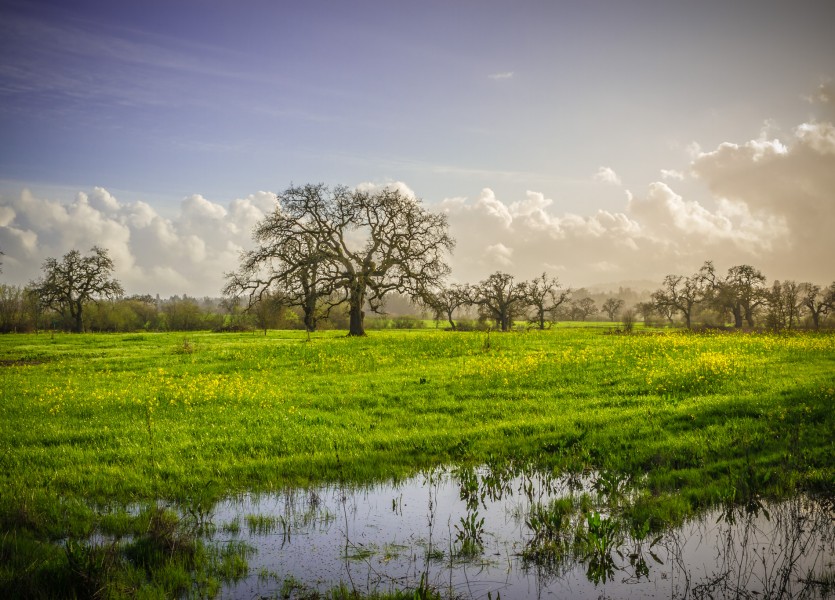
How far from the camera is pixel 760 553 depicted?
19.6 ft

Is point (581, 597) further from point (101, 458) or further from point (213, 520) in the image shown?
point (101, 458)

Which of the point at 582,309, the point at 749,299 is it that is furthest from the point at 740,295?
the point at 582,309

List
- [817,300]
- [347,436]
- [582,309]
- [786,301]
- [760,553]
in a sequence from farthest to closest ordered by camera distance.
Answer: [582,309] → [817,300] → [786,301] → [347,436] → [760,553]

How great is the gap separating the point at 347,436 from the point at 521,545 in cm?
581

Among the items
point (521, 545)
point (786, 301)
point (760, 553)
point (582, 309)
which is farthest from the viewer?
point (582, 309)

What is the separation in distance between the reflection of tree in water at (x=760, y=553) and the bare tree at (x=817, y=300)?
86.7 meters

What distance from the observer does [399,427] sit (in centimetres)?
1232

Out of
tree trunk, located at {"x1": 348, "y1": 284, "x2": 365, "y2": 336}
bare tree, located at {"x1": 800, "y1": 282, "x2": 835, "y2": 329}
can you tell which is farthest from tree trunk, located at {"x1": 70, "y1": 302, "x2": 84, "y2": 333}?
bare tree, located at {"x1": 800, "y1": 282, "x2": 835, "y2": 329}

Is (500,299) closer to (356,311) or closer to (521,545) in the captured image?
(356,311)

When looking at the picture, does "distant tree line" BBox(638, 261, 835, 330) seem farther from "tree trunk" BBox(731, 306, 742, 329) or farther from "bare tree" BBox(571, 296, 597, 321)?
"bare tree" BBox(571, 296, 597, 321)

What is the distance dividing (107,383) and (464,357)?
49.7 ft

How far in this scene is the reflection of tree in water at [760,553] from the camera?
17.0ft

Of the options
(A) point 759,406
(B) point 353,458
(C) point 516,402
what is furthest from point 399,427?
(A) point 759,406

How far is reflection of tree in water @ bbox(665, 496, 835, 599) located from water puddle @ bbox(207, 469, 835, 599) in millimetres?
19
